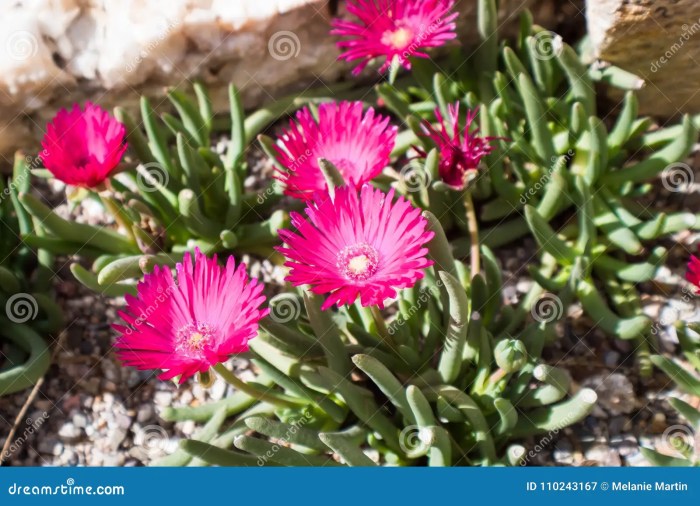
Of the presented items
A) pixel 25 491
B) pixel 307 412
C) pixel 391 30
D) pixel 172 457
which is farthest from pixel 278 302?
pixel 391 30

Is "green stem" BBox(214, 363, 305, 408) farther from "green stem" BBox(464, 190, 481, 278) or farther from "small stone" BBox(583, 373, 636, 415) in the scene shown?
"small stone" BBox(583, 373, 636, 415)

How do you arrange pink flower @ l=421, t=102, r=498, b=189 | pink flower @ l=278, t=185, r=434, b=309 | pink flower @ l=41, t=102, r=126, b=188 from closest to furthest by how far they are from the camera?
pink flower @ l=278, t=185, r=434, b=309
pink flower @ l=41, t=102, r=126, b=188
pink flower @ l=421, t=102, r=498, b=189

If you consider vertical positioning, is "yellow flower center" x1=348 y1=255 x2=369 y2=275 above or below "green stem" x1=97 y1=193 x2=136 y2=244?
below

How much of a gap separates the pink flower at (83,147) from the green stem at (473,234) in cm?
80

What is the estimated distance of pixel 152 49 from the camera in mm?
2197

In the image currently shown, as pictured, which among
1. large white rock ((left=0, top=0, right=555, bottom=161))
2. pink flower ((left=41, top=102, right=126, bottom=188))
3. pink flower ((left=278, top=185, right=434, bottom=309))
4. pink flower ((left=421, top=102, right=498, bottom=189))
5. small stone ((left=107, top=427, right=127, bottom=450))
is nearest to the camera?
pink flower ((left=278, top=185, right=434, bottom=309))

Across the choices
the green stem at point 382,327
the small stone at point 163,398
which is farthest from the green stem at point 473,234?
the small stone at point 163,398

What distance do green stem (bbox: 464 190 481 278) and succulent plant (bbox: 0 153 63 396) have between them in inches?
40.4

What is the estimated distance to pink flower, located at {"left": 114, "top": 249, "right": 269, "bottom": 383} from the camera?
1382mm

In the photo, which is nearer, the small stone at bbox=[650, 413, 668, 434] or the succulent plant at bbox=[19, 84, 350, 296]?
the small stone at bbox=[650, 413, 668, 434]

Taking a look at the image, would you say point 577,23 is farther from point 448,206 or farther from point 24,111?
point 24,111

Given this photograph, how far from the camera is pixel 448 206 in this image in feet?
6.42

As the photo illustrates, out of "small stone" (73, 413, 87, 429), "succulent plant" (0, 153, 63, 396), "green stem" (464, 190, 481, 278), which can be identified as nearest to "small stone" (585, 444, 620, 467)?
"green stem" (464, 190, 481, 278)

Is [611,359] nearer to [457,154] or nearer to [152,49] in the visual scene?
[457,154]
